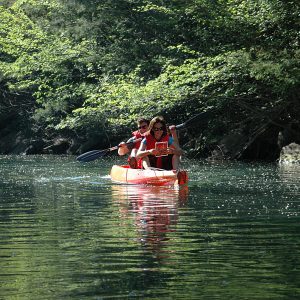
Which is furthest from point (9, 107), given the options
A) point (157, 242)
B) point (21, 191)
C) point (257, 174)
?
point (157, 242)

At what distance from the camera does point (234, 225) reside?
1083 cm

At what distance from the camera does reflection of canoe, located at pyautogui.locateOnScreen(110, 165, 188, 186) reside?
1677 cm

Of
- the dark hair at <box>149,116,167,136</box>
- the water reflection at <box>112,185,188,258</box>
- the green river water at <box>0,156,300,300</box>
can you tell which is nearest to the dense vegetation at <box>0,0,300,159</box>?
the dark hair at <box>149,116,167,136</box>

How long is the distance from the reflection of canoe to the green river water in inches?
14.6

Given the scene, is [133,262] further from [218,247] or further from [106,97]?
[106,97]

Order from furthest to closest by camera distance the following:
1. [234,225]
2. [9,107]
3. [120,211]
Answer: [9,107] < [120,211] < [234,225]

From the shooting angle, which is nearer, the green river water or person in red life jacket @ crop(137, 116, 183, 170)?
the green river water

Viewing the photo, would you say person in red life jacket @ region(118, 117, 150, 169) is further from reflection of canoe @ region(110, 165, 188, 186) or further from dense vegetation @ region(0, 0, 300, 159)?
dense vegetation @ region(0, 0, 300, 159)

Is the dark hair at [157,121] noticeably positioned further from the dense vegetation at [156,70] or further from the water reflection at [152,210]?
the dense vegetation at [156,70]

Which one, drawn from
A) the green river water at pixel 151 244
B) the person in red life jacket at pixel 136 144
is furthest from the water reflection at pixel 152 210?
the person in red life jacket at pixel 136 144

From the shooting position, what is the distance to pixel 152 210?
1267cm

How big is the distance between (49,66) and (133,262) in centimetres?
2904

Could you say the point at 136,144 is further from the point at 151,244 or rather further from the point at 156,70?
the point at 156,70

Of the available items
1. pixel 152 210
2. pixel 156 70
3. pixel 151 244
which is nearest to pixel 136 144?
pixel 152 210
